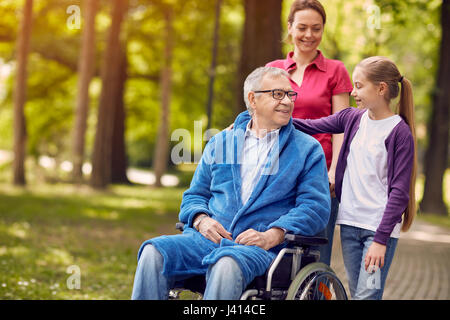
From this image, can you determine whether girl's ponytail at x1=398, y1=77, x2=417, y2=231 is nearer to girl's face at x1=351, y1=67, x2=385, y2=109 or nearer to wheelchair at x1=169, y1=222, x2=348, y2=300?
girl's face at x1=351, y1=67, x2=385, y2=109

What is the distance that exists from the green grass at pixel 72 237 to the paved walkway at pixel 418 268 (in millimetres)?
2772

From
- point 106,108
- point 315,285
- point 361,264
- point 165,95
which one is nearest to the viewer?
point 315,285

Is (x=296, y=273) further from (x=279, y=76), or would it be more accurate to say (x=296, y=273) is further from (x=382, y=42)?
(x=382, y=42)

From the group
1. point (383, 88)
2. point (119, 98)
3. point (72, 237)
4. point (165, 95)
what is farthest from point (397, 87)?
point (119, 98)

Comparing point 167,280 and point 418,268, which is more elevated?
point 167,280

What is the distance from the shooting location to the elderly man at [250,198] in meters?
3.52

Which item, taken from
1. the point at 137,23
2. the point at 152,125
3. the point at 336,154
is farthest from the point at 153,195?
the point at 336,154

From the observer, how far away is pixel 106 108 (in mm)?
19531

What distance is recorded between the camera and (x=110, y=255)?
9594 mm

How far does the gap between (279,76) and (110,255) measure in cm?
626

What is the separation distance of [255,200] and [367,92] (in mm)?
817

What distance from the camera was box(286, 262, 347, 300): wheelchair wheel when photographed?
141 inches

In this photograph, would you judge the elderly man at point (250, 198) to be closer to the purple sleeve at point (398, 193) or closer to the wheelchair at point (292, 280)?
the wheelchair at point (292, 280)

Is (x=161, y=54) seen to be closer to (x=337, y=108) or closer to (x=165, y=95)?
(x=165, y=95)
